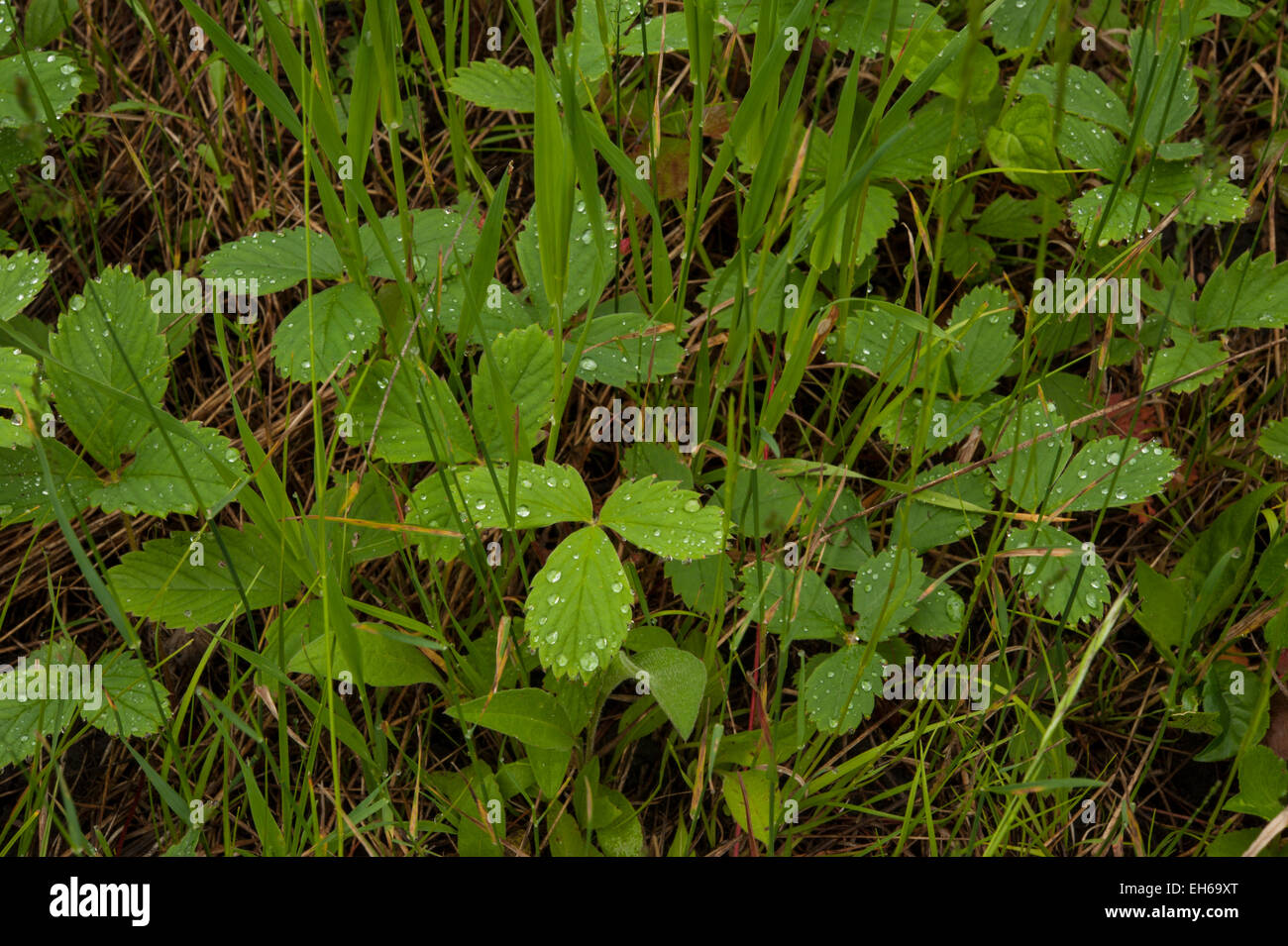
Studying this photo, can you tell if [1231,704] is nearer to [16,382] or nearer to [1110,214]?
[1110,214]

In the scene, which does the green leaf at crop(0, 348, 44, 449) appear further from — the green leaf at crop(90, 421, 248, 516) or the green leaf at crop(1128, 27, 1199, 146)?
the green leaf at crop(1128, 27, 1199, 146)

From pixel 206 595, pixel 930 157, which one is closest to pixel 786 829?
pixel 206 595

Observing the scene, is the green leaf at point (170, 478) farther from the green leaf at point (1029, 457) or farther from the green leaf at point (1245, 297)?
the green leaf at point (1245, 297)

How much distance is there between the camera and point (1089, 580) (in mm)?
1704


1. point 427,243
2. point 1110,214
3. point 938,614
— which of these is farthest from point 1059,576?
point 427,243

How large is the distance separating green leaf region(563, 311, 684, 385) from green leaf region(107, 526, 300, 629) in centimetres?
64

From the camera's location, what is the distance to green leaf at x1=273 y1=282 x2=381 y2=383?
1721 mm

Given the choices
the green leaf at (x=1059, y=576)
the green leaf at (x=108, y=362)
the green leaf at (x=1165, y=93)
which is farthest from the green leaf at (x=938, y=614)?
the green leaf at (x=108, y=362)

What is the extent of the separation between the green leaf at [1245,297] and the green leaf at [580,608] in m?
1.34

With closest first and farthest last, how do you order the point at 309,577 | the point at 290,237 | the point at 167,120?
the point at 309,577 → the point at 290,237 → the point at 167,120

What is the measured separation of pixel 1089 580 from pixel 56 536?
1.98 meters

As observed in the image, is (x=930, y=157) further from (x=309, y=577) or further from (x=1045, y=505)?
(x=309, y=577)

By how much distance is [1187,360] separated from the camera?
1931 millimetres

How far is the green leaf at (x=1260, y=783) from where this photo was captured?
1.56 meters
